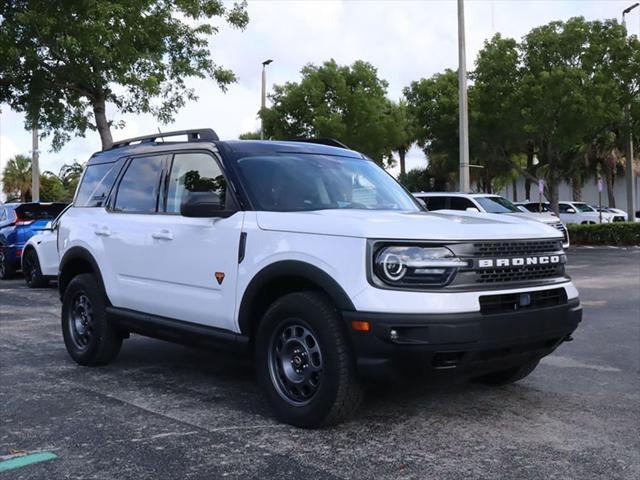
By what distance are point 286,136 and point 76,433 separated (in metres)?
28.6

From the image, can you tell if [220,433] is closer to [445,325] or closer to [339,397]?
[339,397]

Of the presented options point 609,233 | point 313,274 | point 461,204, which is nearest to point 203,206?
point 313,274

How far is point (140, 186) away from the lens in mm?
5898

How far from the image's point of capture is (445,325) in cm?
389

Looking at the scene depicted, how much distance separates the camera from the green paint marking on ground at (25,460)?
378cm

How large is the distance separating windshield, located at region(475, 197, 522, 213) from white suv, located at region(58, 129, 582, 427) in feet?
36.0

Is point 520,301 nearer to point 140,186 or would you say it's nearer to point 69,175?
point 140,186

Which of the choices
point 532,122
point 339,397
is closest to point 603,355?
point 339,397

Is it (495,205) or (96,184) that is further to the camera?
(495,205)

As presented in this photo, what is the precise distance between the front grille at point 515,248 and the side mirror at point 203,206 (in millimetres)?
1710

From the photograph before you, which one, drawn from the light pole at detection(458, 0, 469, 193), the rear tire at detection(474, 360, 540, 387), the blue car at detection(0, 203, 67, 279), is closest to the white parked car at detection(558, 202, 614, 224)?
the light pole at detection(458, 0, 469, 193)

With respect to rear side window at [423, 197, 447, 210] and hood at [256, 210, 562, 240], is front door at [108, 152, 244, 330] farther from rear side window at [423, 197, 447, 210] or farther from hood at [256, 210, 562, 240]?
rear side window at [423, 197, 447, 210]

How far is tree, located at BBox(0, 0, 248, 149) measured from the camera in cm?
1562

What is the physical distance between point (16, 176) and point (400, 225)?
75346mm
